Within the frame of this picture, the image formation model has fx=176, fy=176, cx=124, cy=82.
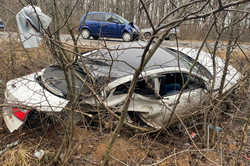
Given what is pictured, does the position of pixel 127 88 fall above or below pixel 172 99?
above

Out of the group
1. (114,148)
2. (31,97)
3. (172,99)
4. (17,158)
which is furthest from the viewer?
(172,99)

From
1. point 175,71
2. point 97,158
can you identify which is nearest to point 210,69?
point 175,71

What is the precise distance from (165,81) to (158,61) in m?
0.39

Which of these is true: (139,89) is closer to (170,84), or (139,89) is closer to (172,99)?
(172,99)

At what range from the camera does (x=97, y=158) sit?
2521 millimetres

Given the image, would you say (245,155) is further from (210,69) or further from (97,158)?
(97,158)

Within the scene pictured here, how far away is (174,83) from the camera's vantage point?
333 cm

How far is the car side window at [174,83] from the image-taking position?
308 cm

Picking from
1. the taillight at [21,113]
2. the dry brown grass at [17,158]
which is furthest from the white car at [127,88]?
the dry brown grass at [17,158]

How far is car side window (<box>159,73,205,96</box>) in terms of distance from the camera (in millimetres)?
3076

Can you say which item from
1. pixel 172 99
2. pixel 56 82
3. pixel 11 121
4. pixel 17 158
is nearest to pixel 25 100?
pixel 11 121

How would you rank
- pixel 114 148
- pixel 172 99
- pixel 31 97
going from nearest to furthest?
1. pixel 31 97
2. pixel 114 148
3. pixel 172 99

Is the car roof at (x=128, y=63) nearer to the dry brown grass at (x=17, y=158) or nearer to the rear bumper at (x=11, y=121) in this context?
the rear bumper at (x=11, y=121)

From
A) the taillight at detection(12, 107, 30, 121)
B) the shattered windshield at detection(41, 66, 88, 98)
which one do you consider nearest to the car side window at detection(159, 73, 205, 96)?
the shattered windshield at detection(41, 66, 88, 98)
